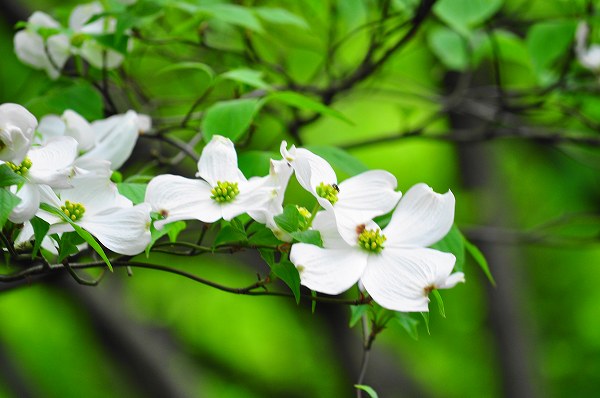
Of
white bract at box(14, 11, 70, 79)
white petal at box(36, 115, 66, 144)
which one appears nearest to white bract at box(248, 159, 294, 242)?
white petal at box(36, 115, 66, 144)

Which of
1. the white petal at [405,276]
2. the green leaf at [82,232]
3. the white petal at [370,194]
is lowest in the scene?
the white petal at [405,276]

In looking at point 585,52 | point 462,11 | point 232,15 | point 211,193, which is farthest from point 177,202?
point 585,52

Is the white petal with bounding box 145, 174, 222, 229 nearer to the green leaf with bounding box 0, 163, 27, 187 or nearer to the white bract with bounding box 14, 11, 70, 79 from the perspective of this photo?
the green leaf with bounding box 0, 163, 27, 187

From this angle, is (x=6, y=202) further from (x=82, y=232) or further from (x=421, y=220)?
(x=421, y=220)

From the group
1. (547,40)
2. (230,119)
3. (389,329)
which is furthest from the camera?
(389,329)

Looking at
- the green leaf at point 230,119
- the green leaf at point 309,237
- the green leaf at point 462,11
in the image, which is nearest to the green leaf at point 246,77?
the green leaf at point 230,119

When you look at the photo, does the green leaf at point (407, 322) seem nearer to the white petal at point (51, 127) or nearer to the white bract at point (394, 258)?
the white bract at point (394, 258)
